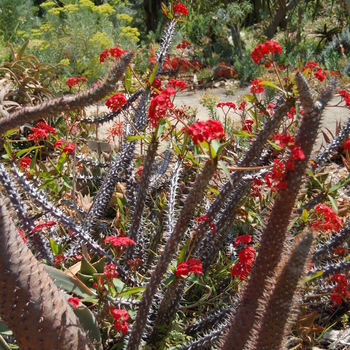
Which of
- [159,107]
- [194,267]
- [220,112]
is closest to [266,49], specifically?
[159,107]

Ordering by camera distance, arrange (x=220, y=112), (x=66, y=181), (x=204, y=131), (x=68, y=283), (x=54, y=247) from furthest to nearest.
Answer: (x=220, y=112), (x=66, y=181), (x=54, y=247), (x=68, y=283), (x=204, y=131)

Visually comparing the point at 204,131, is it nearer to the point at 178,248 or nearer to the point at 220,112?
the point at 178,248

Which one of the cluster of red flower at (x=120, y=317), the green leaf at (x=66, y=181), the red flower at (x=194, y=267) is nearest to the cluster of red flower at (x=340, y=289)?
the red flower at (x=194, y=267)

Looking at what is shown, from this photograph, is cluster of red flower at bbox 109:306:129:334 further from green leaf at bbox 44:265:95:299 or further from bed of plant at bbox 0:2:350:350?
green leaf at bbox 44:265:95:299

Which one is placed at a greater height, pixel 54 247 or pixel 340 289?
pixel 54 247

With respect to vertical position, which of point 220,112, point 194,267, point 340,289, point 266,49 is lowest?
point 220,112

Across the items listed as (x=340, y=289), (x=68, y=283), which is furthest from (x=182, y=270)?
(x=340, y=289)

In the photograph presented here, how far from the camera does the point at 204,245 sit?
2172mm

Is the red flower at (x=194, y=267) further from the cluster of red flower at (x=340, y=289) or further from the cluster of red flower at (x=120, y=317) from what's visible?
the cluster of red flower at (x=340, y=289)

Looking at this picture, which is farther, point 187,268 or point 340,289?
point 340,289

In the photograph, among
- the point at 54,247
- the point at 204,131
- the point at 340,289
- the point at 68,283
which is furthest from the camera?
the point at 54,247

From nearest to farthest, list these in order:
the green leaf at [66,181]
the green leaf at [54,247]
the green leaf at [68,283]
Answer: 1. the green leaf at [68,283]
2. the green leaf at [54,247]
3. the green leaf at [66,181]

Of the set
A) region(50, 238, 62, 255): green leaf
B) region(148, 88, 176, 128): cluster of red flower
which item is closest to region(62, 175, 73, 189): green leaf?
region(50, 238, 62, 255): green leaf

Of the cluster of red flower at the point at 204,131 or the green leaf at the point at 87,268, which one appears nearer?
the cluster of red flower at the point at 204,131
